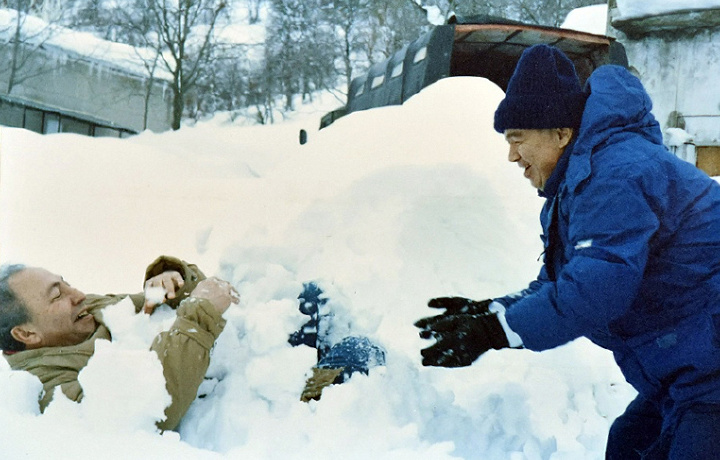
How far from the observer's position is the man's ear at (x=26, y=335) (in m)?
1.70

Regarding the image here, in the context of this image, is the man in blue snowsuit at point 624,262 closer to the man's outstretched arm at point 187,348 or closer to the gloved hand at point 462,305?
the gloved hand at point 462,305

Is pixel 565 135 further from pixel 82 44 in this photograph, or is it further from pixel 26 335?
pixel 82 44

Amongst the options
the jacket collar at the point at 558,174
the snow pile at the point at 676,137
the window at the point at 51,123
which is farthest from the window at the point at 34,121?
the snow pile at the point at 676,137

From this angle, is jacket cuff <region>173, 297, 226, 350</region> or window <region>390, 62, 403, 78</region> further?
window <region>390, 62, 403, 78</region>

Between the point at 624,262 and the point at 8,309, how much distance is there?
5.25ft

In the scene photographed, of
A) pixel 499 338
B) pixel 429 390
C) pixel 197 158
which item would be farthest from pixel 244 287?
pixel 197 158

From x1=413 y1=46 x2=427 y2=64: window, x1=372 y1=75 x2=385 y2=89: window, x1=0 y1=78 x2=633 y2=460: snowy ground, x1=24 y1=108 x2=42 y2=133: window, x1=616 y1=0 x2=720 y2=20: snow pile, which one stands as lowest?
x1=0 y1=78 x2=633 y2=460: snowy ground

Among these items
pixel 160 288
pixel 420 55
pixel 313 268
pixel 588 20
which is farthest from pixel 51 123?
pixel 588 20

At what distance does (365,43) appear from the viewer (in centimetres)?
477

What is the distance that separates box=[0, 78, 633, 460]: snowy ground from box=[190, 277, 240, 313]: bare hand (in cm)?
17

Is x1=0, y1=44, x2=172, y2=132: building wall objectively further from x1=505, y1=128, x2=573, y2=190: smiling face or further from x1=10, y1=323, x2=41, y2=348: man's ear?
x1=505, y1=128, x2=573, y2=190: smiling face

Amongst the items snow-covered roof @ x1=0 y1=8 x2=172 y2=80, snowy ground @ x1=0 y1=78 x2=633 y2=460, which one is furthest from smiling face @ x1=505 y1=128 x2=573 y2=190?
snow-covered roof @ x1=0 y1=8 x2=172 y2=80

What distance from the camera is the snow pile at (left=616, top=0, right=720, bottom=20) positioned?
6695 mm

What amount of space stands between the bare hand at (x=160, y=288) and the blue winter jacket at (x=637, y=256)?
→ 1.16 m
